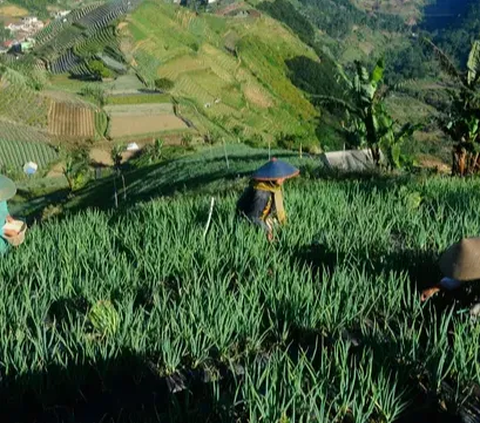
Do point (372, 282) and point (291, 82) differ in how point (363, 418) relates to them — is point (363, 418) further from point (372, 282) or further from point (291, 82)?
point (291, 82)

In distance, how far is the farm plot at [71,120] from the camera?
32.6 m

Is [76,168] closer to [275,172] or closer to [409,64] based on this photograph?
[275,172]

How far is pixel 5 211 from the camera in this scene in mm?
4574

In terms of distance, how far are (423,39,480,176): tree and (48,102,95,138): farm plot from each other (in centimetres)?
2464

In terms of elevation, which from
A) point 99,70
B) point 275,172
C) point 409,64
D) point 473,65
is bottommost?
point 409,64

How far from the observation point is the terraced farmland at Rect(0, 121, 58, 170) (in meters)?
29.6

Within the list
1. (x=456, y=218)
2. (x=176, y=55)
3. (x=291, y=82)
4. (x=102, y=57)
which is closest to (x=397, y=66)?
(x=291, y=82)

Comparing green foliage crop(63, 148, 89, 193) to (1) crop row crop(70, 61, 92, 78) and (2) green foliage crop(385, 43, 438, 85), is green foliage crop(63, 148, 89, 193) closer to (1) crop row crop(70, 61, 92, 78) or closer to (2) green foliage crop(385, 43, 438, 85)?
(1) crop row crop(70, 61, 92, 78)

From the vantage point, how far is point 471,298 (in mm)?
3197

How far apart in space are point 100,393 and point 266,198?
2.28m

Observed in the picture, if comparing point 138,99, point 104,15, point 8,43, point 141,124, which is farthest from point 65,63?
point 8,43

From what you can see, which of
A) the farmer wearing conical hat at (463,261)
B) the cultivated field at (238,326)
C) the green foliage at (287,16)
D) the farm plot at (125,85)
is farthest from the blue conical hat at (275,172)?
the green foliage at (287,16)

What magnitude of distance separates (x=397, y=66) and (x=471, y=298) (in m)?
104

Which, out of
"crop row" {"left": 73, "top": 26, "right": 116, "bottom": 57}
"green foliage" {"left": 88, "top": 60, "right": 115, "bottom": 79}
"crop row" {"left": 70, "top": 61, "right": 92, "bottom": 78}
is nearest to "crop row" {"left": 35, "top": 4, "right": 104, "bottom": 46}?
"crop row" {"left": 73, "top": 26, "right": 116, "bottom": 57}
